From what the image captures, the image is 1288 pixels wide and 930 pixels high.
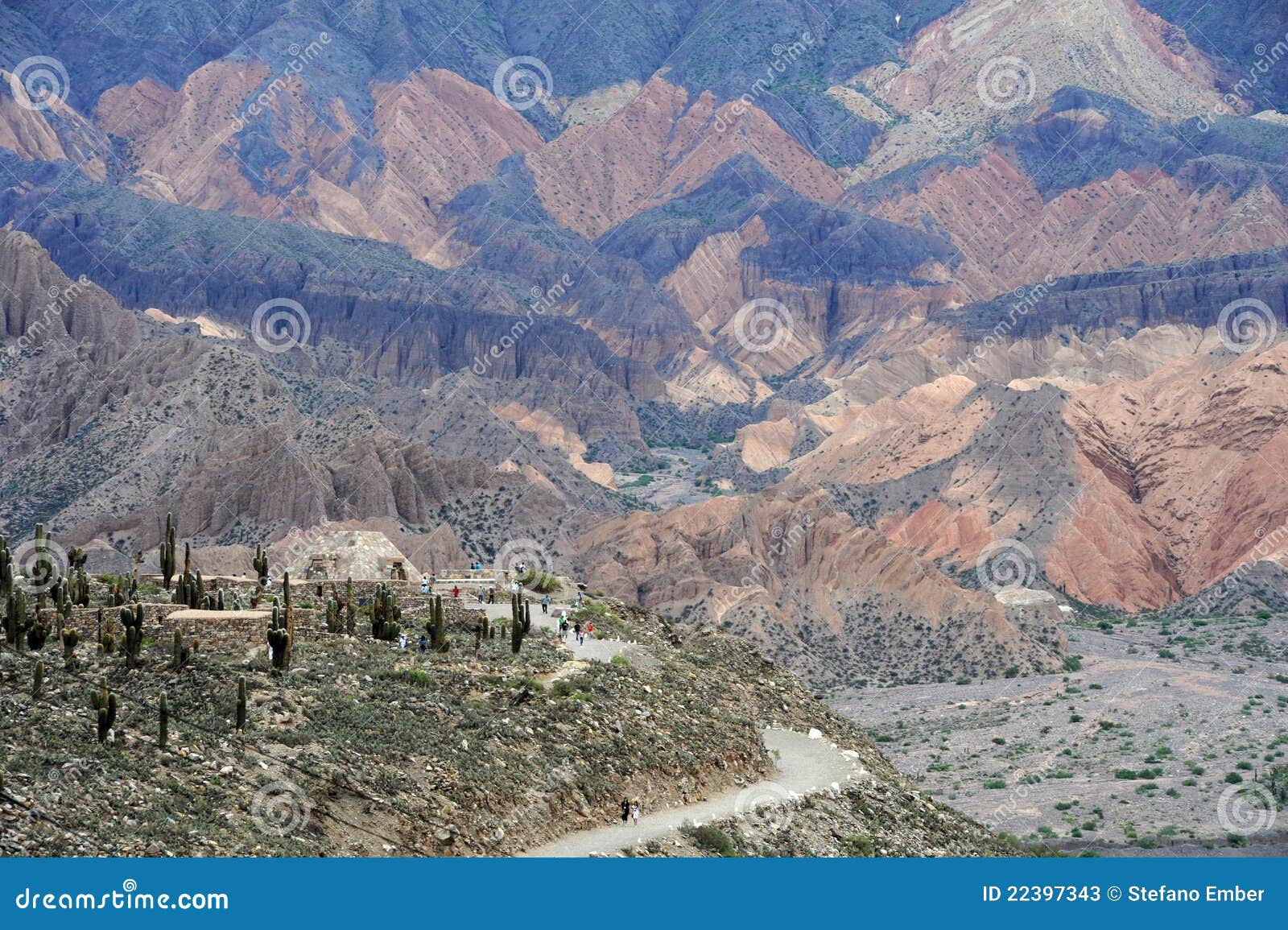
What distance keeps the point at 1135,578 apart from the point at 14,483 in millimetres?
83806

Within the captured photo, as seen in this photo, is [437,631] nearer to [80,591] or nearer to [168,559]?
[80,591]

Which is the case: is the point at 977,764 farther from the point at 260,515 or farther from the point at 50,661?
Result: the point at 50,661

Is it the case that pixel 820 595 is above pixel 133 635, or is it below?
below

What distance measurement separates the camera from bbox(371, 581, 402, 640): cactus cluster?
43875mm

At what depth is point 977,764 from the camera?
307 feet

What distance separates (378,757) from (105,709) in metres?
4.86

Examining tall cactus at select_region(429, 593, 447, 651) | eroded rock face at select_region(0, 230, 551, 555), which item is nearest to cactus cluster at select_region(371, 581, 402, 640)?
tall cactus at select_region(429, 593, 447, 651)

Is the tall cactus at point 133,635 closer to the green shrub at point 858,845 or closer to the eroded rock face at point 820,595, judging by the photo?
the green shrub at point 858,845

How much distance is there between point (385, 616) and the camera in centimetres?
4456

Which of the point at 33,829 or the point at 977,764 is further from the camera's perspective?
the point at 977,764

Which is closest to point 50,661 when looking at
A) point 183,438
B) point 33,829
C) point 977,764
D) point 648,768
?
point 33,829

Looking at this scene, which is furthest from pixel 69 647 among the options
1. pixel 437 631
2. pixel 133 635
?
pixel 437 631

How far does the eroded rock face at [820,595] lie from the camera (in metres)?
121

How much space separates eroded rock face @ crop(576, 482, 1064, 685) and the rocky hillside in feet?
226
